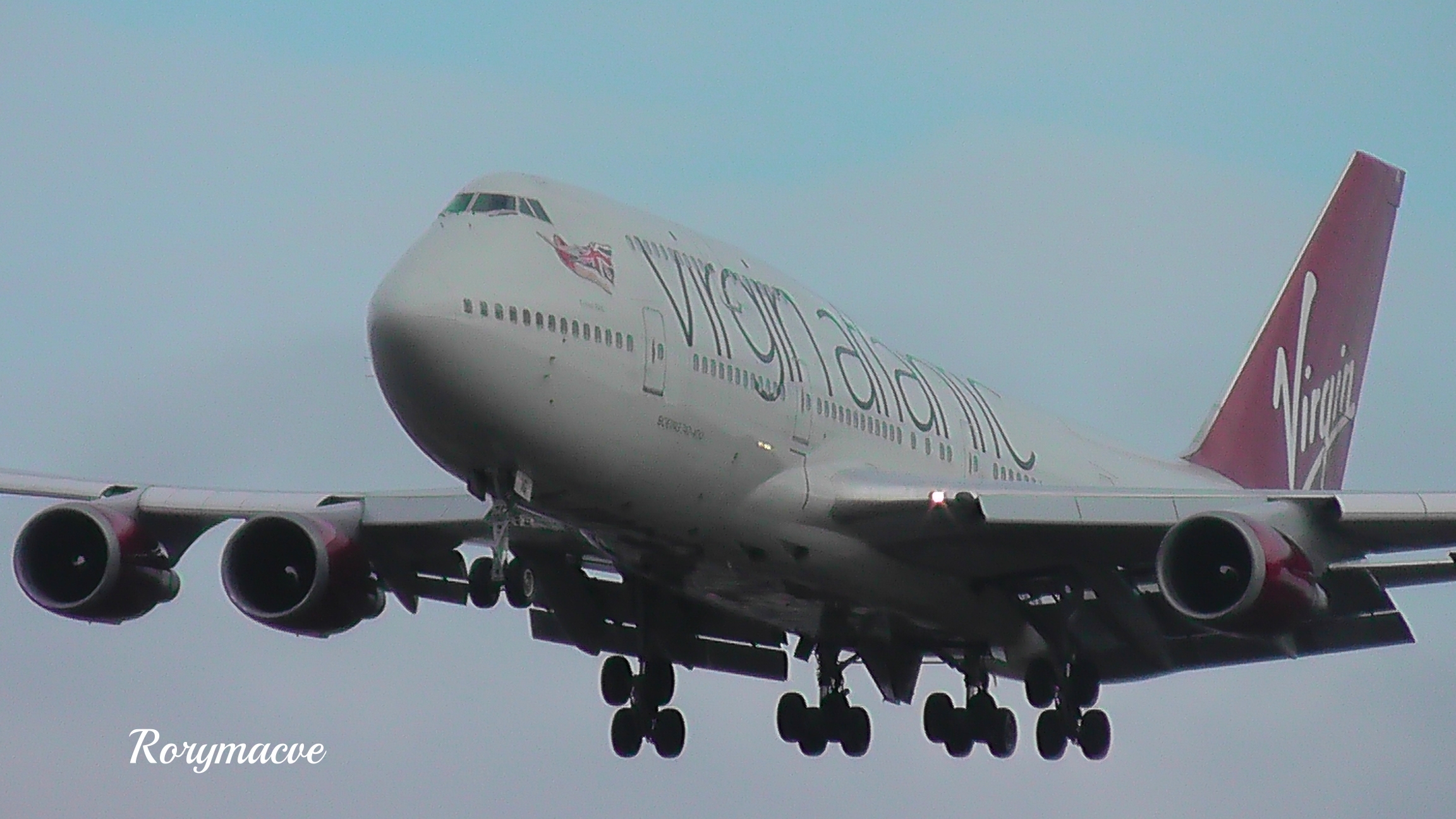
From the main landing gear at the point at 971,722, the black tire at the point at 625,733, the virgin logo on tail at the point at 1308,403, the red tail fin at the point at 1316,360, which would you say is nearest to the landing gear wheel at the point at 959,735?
the main landing gear at the point at 971,722

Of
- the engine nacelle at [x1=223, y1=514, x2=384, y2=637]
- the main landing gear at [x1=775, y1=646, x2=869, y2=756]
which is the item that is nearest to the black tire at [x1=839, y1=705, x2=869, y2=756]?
the main landing gear at [x1=775, y1=646, x2=869, y2=756]

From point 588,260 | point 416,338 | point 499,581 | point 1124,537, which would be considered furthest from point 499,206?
point 1124,537

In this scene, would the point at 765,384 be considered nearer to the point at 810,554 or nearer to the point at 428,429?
the point at 810,554

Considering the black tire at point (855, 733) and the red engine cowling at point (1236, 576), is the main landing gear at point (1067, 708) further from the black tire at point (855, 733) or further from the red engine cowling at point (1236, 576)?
the red engine cowling at point (1236, 576)

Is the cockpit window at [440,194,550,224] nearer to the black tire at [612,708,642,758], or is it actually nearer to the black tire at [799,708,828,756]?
the black tire at [612,708,642,758]

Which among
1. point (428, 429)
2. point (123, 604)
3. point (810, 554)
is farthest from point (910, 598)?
point (123, 604)

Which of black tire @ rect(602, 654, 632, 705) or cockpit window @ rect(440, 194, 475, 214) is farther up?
cockpit window @ rect(440, 194, 475, 214)
